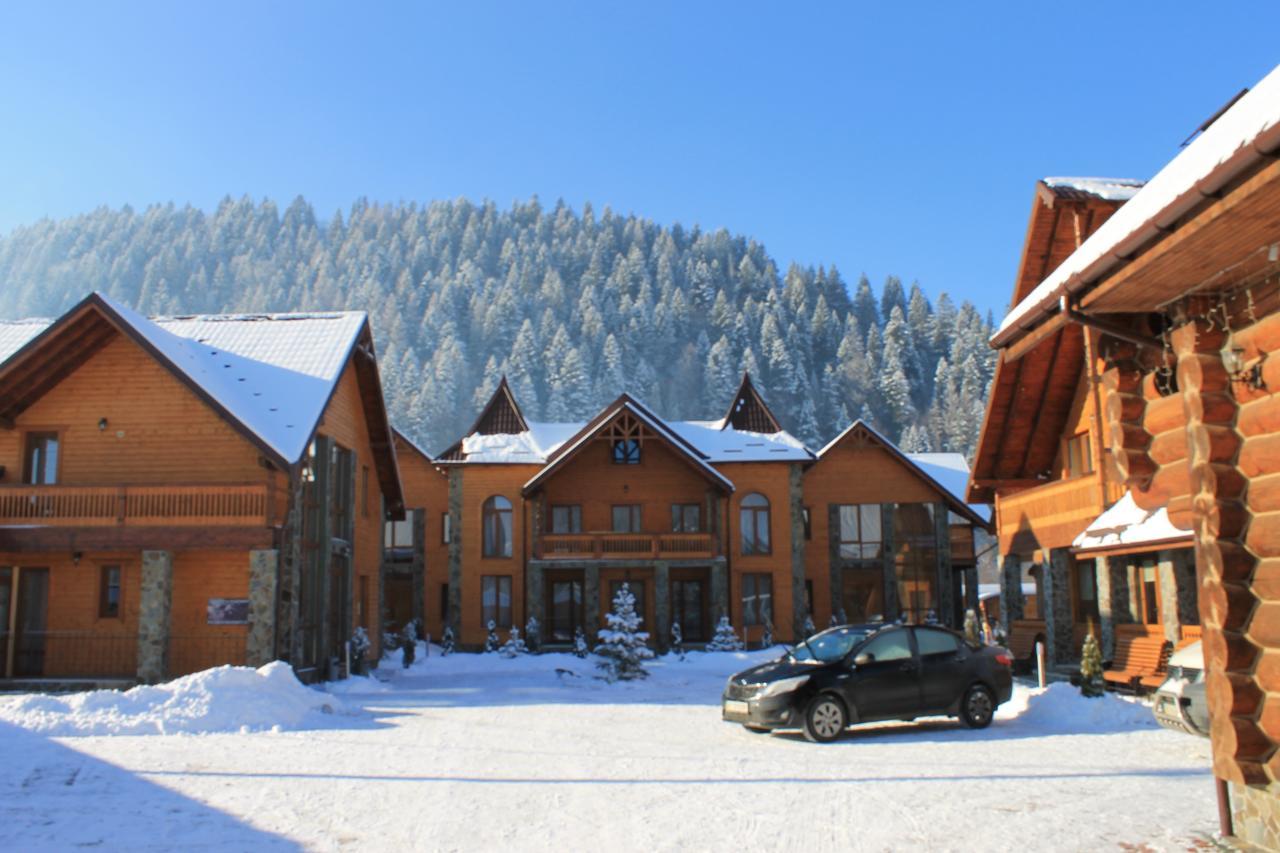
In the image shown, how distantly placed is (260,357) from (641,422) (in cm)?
1437

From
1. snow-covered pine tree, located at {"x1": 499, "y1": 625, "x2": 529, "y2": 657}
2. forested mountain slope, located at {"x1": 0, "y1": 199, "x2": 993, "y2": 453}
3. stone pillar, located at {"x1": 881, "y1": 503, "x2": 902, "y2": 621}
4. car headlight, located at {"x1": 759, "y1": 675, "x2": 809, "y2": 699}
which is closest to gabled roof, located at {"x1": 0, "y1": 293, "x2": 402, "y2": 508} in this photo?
snow-covered pine tree, located at {"x1": 499, "y1": 625, "x2": 529, "y2": 657}

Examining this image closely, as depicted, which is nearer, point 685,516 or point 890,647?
point 890,647

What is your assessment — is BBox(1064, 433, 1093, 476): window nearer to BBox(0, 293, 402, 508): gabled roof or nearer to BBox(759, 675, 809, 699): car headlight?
BBox(759, 675, 809, 699): car headlight

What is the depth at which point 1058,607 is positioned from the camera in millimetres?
23594

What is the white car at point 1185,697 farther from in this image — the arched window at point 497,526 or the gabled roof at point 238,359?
the arched window at point 497,526

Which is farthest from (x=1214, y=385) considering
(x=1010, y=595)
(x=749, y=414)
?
(x=749, y=414)

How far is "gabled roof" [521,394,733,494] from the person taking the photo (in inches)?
1436

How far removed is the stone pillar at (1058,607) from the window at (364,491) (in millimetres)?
17642

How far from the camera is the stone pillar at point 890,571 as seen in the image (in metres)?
40.4

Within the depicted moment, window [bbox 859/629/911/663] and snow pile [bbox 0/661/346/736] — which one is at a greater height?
window [bbox 859/629/911/663]

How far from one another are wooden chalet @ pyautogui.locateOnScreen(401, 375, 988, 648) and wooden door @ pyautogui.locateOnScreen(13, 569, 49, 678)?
15.7 m

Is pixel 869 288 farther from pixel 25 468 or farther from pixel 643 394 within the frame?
pixel 25 468

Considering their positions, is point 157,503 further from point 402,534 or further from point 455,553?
point 402,534

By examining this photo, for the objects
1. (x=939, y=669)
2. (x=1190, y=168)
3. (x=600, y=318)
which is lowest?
(x=939, y=669)
